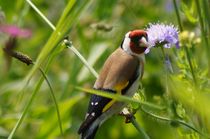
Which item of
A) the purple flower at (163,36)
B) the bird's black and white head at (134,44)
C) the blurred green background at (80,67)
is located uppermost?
the purple flower at (163,36)

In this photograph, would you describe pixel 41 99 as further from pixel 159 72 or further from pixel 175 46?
pixel 175 46

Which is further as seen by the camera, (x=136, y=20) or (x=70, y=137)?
(x=136, y=20)

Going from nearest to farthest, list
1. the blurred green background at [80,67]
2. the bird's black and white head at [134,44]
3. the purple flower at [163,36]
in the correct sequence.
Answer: the purple flower at [163,36]
the bird's black and white head at [134,44]
the blurred green background at [80,67]

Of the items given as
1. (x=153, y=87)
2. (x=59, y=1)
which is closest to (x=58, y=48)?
(x=153, y=87)

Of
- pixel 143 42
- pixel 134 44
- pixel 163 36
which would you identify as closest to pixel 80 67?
pixel 134 44

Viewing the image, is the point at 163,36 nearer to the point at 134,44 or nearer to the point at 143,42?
the point at 143,42

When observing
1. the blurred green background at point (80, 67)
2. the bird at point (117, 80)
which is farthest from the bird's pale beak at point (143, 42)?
the blurred green background at point (80, 67)

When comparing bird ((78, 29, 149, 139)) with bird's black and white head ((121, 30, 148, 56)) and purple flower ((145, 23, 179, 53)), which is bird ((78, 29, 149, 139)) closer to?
bird's black and white head ((121, 30, 148, 56))

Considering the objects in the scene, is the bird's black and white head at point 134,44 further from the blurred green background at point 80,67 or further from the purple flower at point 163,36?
the purple flower at point 163,36

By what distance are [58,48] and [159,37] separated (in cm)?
36

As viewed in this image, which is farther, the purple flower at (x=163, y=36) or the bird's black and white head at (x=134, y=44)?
the bird's black and white head at (x=134, y=44)

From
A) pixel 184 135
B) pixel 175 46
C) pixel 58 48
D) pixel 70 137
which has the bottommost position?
pixel 70 137

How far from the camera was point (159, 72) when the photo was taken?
3793 mm

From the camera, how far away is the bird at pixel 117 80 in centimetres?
244
